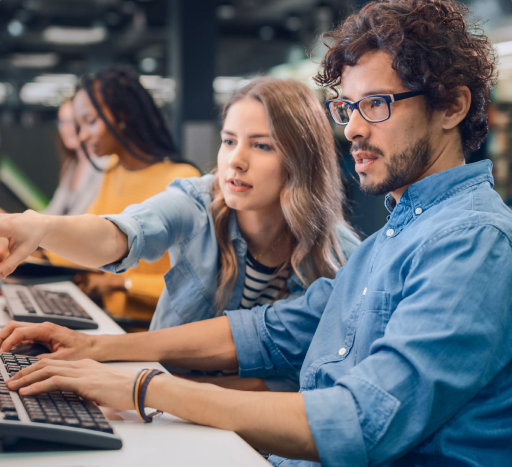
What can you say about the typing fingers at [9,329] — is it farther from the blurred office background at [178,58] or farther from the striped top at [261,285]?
the blurred office background at [178,58]

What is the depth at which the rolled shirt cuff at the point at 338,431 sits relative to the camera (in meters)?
0.81

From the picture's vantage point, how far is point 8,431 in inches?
30.0

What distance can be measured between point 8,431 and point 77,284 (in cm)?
145

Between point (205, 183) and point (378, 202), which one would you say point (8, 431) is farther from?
point (378, 202)

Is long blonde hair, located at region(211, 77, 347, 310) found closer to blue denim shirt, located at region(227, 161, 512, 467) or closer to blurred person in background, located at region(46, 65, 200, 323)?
blue denim shirt, located at region(227, 161, 512, 467)

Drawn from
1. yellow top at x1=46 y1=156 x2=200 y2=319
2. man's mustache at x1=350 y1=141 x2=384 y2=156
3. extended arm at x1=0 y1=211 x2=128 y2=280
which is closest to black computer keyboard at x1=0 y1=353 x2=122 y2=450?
extended arm at x1=0 y1=211 x2=128 y2=280

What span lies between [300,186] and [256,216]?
0.55 feet

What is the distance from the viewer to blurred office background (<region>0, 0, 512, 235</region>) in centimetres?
362

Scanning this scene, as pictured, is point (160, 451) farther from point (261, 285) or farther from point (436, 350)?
point (261, 285)

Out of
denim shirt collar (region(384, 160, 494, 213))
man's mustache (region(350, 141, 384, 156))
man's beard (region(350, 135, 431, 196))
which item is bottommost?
denim shirt collar (region(384, 160, 494, 213))

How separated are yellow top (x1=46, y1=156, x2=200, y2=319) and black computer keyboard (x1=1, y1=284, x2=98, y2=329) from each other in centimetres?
45

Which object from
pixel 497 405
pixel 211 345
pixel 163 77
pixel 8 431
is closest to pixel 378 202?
pixel 211 345

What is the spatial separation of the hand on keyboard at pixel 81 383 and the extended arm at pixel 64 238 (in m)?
0.19

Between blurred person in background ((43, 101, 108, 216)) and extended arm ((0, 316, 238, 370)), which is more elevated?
blurred person in background ((43, 101, 108, 216))
